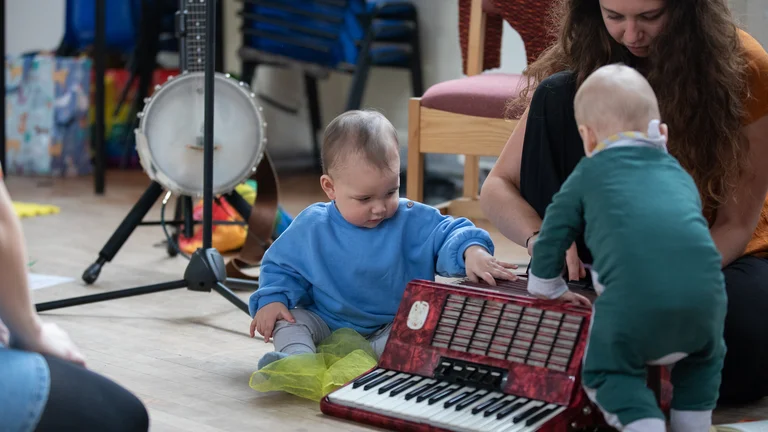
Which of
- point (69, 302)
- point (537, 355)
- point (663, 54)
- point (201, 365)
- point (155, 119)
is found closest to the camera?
point (537, 355)

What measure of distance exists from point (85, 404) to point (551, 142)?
925 mm

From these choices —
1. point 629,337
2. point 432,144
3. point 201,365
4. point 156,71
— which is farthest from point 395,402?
point 156,71

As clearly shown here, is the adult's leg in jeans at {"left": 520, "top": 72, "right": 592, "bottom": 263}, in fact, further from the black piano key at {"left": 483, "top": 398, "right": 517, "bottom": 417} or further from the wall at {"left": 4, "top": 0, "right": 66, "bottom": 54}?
the wall at {"left": 4, "top": 0, "right": 66, "bottom": 54}

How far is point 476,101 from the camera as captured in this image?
2500 mm

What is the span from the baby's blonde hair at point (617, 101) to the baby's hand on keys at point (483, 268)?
40 centimetres

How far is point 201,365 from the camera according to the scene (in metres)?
1.88

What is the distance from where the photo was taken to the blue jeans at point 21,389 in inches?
43.3

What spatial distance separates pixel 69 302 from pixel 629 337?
4.43ft

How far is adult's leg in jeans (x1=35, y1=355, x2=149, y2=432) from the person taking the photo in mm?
1135

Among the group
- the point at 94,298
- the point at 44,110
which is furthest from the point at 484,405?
the point at 44,110

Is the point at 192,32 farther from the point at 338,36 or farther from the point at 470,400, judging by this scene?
the point at 338,36

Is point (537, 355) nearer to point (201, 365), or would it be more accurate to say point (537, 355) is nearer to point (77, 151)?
point (201, 365)

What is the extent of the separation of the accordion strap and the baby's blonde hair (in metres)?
1.49

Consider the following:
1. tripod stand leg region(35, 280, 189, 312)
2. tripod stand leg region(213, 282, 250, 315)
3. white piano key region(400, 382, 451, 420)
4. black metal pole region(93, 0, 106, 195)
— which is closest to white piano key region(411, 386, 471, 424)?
white piano key region(400, 382, 451, 420)
